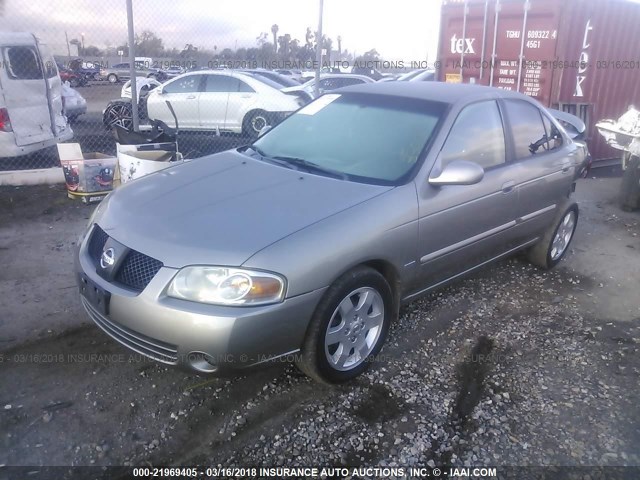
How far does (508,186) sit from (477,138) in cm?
48

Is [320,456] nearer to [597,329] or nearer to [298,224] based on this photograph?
[298,224]

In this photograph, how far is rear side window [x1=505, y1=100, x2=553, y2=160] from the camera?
4203 mm

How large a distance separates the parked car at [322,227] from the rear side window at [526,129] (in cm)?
2

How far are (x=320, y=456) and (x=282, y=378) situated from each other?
0.67m

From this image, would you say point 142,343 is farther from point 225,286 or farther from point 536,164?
point 536,164

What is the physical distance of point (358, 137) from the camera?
3699 mm

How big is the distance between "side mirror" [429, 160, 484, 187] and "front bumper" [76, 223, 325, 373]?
113cm

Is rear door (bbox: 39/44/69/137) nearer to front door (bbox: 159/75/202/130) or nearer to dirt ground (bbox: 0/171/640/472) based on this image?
front door (bbox: 159/75/202/130)

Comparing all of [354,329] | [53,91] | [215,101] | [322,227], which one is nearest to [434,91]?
[322,227]

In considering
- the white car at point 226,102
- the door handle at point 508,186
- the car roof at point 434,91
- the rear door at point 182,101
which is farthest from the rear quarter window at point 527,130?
the rear door at point 182,101

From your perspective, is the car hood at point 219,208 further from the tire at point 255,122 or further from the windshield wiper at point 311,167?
the tire at point 255,122

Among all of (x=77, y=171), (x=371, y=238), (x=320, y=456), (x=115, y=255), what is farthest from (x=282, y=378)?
(x=77, y=171)

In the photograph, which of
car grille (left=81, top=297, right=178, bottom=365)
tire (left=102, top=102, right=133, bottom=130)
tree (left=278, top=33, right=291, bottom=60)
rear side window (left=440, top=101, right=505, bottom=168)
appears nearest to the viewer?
car grille (left=81, top=297, right=178, bottom=365)

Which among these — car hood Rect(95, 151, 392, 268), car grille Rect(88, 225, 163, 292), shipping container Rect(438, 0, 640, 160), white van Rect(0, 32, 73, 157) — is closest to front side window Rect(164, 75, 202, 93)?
white van Rect(0, 32, 73, 157)
